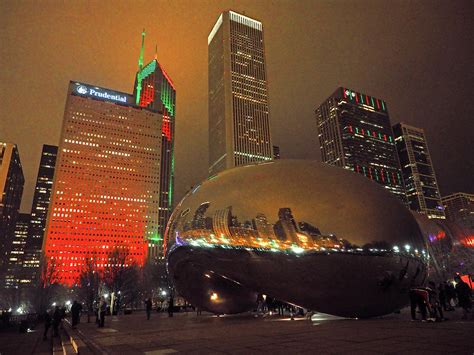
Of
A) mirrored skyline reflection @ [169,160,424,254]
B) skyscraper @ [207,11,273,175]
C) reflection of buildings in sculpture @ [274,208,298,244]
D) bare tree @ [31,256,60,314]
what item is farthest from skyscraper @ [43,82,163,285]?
reflection of buildings in sculpture @ [274,208,298,244]

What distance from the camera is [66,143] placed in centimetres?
13912

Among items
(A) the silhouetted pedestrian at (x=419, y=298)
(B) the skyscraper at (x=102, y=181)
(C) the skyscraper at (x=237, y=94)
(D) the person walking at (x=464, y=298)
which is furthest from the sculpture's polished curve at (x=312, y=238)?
(C) the skyscraper at (x=237, y=94)

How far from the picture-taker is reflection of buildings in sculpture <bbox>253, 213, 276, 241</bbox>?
8.49 metres

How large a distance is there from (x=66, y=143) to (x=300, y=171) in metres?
151

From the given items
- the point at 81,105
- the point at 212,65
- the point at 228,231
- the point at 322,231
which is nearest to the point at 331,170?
the point at 322,231

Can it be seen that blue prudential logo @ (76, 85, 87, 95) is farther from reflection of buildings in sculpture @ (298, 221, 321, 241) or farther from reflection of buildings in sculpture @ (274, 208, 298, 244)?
reflection of buildings in sculpture @ (298, 221, 321, 241)

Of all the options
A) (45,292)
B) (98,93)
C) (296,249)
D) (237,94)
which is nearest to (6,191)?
(98,93)

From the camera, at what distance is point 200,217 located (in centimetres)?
974

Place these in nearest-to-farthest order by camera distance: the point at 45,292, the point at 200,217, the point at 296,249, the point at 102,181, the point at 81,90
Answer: the point at 296,249, the point at 200,217, the point at 45,292, the point at 102,181, the point at 81,90

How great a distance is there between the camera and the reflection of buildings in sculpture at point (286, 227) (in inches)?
328

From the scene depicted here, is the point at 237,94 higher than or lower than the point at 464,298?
higher

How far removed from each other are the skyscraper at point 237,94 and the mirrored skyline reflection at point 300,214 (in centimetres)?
13989

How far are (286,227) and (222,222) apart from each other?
1873 mm

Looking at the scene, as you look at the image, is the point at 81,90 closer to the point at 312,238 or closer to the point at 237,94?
the point at 237,94
